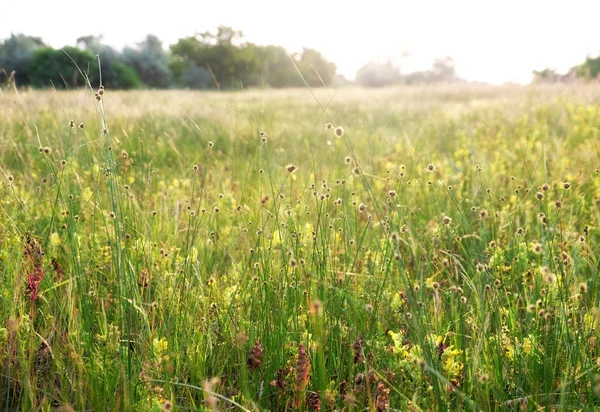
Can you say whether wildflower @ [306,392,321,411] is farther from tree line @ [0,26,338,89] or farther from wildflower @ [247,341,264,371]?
tree line @ [0,26,338,89]

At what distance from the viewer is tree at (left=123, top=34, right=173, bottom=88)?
3909cm

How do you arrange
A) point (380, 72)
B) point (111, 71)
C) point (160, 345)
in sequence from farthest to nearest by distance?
point (380, 72)
point (111, 71)
point (160, 345)

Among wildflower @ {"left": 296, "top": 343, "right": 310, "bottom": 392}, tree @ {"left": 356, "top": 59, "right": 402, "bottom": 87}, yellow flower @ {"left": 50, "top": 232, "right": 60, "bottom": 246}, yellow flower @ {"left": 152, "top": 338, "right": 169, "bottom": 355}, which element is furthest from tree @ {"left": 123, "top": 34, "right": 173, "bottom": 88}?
wildflower @ {"left": 296, "top": 343, "right": 310, "bottom": 392}

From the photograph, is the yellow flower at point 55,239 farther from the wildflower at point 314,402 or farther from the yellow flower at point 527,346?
the yellow flower at point 527,346

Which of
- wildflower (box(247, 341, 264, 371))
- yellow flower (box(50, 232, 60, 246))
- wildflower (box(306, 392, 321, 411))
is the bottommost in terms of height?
wildflower (box(306, 392, 321, 411))

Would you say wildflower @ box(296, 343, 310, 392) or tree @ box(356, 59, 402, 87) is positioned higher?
tree @ box(356, 59, 402, 87)

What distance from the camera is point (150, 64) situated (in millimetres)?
39625

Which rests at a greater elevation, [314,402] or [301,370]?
[301,370]

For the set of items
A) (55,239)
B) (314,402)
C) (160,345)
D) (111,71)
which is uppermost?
(111,71)

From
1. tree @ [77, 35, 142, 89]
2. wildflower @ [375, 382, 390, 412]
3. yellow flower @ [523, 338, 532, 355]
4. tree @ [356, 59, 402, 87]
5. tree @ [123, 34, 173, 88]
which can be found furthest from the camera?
tree @ [356, 59, 402, 87]

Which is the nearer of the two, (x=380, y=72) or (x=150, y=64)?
(x=150, y=64)

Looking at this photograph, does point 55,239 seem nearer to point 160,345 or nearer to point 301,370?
point 160,345

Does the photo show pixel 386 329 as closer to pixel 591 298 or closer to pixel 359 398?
pixel 359 398

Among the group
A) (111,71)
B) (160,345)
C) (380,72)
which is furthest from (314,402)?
(380,72)
